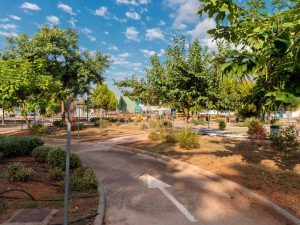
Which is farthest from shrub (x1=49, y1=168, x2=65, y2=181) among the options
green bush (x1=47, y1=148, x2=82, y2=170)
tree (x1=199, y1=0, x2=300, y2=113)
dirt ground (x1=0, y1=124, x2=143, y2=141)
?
dirt ground (x1=0, y1=124, x2=143, y2=141)

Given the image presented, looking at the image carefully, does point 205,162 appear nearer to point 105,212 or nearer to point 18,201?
point 105,212

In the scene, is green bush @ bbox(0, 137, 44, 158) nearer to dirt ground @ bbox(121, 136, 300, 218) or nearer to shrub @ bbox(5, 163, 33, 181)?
shrub @ bbox(5, 163, 33, 181)

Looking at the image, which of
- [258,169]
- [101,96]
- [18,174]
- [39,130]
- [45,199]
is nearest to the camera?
[45,199]

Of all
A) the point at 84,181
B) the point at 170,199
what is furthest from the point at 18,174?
the point at 170,199

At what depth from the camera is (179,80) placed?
18.2 meters

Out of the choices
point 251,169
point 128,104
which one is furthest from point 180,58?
point 128,104

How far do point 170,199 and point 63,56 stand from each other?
25.3 metres

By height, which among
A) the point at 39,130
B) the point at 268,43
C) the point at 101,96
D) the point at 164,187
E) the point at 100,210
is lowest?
the point at 164,187

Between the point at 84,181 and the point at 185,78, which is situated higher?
the point at 185,78

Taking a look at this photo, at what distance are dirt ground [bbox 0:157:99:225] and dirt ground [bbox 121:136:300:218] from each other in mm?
4490

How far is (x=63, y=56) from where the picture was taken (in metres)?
29.3

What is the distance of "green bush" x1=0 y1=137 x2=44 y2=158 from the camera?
11820mm

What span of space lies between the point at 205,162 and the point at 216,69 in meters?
7.66

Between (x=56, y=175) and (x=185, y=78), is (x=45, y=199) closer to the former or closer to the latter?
(x=56, y=175)
